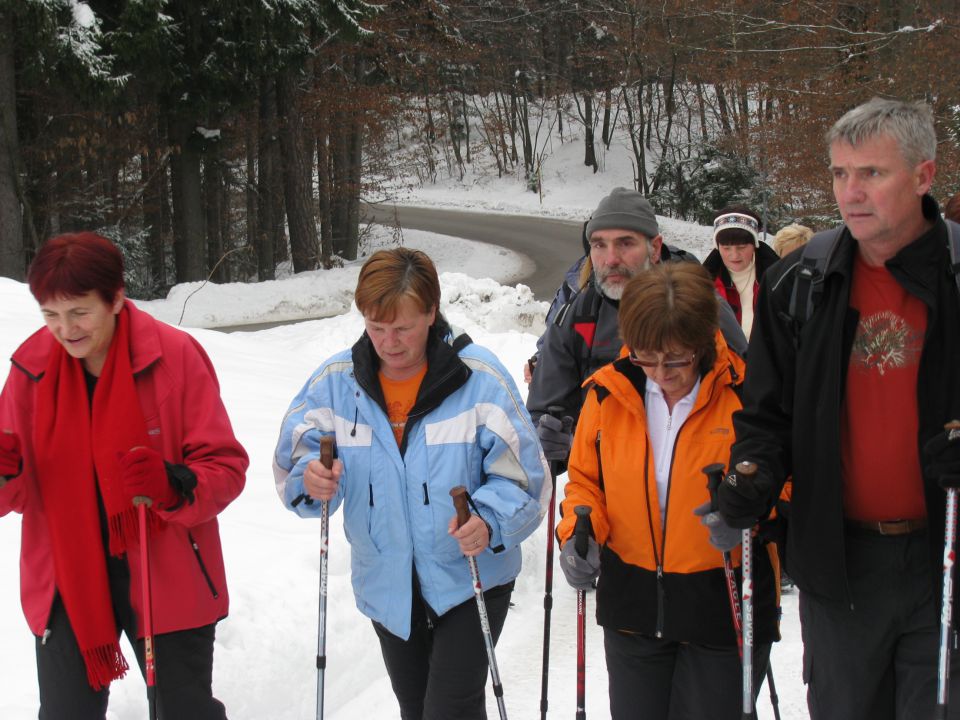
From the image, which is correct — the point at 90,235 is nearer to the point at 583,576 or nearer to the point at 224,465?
the point at 224,465

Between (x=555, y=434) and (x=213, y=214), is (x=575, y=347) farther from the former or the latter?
(x=213, y=214)

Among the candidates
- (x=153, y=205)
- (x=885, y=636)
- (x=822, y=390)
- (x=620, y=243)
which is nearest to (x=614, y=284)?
(x=620, y=243)

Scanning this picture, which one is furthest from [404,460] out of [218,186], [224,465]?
[218,186]

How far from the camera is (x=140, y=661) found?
3027mm

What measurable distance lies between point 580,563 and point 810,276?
1036 mm

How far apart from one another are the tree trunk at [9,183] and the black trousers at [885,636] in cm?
1550

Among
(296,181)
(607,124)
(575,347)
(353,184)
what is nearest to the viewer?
(575,347)

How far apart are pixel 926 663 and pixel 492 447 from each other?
4.34 ft

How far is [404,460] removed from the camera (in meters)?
2.96

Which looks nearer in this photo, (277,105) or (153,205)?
(153,205)

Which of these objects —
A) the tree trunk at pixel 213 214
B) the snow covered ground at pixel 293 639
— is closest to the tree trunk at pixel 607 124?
the tree trunk at pixel 213 214

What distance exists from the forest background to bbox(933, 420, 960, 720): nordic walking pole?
13.1 m

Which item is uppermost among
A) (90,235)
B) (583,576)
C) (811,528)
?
(90,235)

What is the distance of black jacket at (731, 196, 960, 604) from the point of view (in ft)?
7.94
